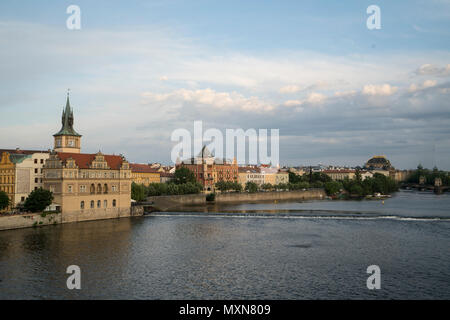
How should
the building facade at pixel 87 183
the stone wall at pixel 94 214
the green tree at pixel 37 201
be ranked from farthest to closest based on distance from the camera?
the building facade at pixel 87 183 < the stone wall at pixel 94 214 < the green tree at pixel 37 201

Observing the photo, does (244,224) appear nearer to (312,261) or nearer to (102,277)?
(312,261)

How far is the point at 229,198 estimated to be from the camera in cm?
11056

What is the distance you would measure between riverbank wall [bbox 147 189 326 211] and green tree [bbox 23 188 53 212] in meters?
27.7

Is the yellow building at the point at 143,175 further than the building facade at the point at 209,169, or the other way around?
the building facade at the point at 209,169

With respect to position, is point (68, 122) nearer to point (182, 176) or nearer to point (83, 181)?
point (83, 181)

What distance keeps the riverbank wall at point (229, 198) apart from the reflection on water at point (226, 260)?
97.2 feet

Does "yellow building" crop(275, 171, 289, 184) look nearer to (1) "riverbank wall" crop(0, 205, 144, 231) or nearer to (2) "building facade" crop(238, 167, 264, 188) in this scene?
(2) "building facade" crop(238, 167, 264, 188)

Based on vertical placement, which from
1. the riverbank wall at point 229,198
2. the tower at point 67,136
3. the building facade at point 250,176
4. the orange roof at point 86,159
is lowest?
the riverbank wall at point 229,198

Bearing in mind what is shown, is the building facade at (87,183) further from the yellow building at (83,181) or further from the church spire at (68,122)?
the church spire at (68,122)

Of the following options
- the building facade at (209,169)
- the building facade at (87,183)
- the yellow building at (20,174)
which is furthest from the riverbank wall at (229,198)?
the yellow building at (20,174)

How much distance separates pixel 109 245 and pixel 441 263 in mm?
31532

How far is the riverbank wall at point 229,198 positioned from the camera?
3481 inches

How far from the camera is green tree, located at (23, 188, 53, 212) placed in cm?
5491
